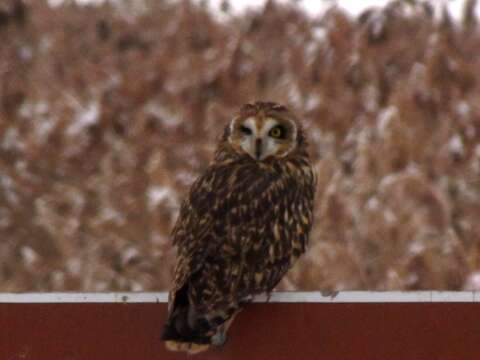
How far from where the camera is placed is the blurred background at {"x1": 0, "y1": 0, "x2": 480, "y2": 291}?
5.43 metres

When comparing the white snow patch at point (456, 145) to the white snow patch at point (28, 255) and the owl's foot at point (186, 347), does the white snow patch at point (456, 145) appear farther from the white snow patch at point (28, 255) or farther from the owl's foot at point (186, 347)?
the owl's foot at point (186, 347)

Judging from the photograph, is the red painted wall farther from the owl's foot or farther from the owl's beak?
the owl's beak

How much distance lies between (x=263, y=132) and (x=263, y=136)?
0.03 meters

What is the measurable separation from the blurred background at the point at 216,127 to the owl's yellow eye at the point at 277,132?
4.01 ft

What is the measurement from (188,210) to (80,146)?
2973mm

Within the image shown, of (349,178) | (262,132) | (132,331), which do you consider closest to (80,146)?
(349,178)

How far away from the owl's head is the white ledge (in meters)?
1.04

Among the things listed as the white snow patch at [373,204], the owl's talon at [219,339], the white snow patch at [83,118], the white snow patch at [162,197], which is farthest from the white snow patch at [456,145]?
the owl's talon at [219,339]

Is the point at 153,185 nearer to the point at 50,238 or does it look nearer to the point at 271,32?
the point at 50,238

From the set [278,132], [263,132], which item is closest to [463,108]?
[278,132]

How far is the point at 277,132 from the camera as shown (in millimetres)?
3871

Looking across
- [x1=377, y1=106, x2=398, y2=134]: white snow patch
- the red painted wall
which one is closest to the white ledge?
the red painted wall

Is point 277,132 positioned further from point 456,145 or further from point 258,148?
point 456,145

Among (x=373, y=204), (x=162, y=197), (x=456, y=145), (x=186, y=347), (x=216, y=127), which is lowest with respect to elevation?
(x=186, y=347)
